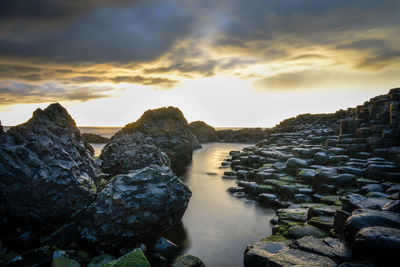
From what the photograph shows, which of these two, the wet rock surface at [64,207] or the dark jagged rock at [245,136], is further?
the dark jagged rock at [245,136]

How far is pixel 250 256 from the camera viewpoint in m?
5.48

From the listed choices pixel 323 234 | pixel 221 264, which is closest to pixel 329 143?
pixel 323 234

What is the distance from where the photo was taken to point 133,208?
6.87 metres

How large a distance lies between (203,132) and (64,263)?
66.4 metres

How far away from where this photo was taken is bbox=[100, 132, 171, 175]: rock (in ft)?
44.0

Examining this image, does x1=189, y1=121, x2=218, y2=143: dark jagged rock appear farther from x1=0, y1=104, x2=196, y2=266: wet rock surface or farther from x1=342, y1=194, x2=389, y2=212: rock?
x1=342, y1=194, x2=389, y2=212: rock

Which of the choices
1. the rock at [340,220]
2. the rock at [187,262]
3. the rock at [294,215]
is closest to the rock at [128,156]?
the rock at [294,215]

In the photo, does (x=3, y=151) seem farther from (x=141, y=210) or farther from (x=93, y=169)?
(x=141, y=210)

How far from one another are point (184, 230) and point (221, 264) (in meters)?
2.48

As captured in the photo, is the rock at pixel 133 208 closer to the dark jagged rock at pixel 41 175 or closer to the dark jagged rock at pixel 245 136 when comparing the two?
the dark jagged rock at pixel 41 175

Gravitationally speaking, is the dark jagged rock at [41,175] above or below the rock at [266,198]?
above

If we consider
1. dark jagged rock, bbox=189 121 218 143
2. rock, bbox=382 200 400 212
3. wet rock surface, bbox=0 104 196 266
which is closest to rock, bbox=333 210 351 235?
rock, bbox=382 200 400 212

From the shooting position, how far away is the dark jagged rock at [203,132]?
7119 centimetres

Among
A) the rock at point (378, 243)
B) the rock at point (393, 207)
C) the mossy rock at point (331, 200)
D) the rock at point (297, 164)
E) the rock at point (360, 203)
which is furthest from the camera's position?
the rock at point (297, 164)
